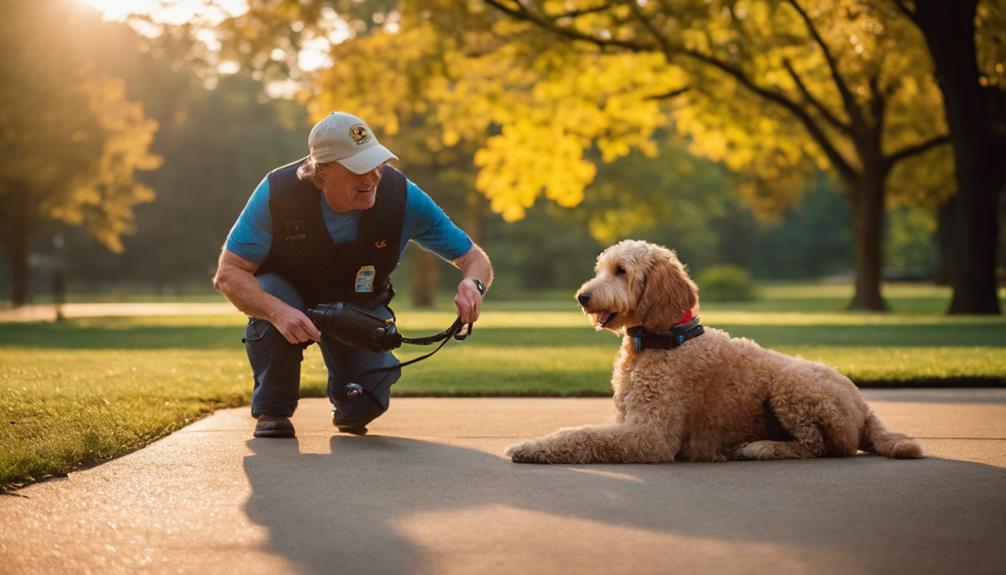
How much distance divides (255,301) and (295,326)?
366 mm

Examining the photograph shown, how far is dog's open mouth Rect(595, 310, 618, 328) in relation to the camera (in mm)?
5667

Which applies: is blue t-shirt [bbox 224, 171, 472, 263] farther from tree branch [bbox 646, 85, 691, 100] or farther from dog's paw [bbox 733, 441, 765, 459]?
tree branch [bbox 646, 85, 691, 100]

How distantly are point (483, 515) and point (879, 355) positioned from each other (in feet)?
31.0

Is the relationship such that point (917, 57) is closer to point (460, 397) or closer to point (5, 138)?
point (460, 397)

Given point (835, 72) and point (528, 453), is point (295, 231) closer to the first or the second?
point (528, 453)

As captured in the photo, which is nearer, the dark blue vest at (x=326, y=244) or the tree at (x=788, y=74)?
the dark blue vest at (x=326, y=244)

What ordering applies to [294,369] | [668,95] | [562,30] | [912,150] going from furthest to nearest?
[912,150] → [668,95] → [562,30] → [294,369]

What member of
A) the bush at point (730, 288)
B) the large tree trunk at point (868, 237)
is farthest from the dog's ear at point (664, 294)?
the bush at point (730, 288)

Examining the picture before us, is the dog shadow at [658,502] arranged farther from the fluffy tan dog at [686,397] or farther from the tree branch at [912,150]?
the tree branch at [912,150]

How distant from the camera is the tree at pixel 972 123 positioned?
1922 centimetres

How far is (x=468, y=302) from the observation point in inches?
235

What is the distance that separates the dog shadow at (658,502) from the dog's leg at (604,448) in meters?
0.09

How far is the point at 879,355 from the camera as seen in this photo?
12.6m

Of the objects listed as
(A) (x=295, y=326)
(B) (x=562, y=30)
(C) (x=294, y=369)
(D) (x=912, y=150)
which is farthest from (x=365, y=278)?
(D) (x=912, y=150)
